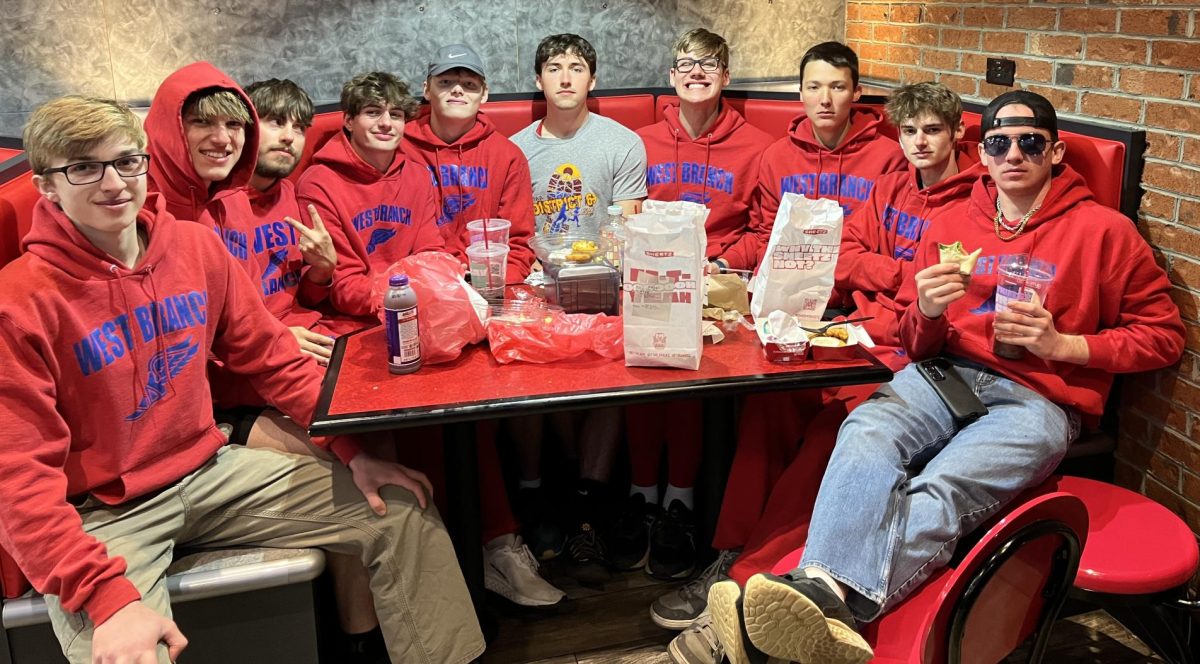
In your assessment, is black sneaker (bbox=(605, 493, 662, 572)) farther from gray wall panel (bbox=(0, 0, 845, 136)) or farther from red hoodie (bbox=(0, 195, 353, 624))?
gray wall panel (bbox=(0, 0, 845, 136))

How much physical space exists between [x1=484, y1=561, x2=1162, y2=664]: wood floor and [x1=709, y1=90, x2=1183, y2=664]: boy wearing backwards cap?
A: 60cm

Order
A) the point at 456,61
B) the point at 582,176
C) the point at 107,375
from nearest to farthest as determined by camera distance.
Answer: the point at 107,375
the point at 456,61
the point at 582,176

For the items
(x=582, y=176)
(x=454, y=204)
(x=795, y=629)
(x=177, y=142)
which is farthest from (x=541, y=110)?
(x=795, y=629)

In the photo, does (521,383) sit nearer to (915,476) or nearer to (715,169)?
(915,476)

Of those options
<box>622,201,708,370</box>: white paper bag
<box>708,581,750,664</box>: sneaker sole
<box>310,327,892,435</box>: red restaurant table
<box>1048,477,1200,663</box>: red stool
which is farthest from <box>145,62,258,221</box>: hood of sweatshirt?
<box>1048,477,1200,663</box>: red stool

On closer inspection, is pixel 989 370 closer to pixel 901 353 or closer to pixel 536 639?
pixel 901 353

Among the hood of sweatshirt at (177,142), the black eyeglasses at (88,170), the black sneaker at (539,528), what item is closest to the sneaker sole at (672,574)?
A: the black sneaker at (539,528)

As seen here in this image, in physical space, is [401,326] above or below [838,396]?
above

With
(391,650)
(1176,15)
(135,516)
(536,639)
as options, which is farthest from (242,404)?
(1176,15)

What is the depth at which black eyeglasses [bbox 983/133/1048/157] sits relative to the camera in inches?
103

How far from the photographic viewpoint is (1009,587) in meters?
1.63

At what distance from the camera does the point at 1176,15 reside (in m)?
2.68

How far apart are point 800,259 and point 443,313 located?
88cm

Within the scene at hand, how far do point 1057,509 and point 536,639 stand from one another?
1632 mm
